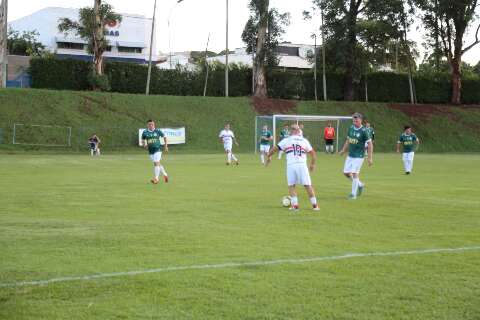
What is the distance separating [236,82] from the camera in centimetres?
6425

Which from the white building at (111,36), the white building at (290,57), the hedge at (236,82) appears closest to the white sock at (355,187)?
the hedge at (236,82)

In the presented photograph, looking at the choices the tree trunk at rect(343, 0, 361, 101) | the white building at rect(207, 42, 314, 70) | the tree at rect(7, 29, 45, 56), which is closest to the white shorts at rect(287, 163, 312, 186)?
the tree trunk at rect(343, 0, 361, 101)

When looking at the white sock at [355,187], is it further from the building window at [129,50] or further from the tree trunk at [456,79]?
the building window at [129,50]

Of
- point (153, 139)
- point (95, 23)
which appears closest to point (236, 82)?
point (95, 23)

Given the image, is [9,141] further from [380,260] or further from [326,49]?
[380,260]

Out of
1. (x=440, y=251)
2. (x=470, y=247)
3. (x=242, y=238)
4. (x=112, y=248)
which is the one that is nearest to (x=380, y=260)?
(x=440, y=251)

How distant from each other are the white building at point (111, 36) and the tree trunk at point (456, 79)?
142 ft

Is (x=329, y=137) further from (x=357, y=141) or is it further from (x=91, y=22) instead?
(x=357, y=141)

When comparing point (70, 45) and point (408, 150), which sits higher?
point (70, 45)

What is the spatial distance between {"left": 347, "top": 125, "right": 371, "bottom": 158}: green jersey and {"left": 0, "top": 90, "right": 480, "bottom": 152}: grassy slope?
32.4 meters

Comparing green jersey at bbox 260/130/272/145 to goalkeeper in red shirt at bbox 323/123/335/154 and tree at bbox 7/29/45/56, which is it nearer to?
goalkeeper in red shirt at bbox 323/123/335/154

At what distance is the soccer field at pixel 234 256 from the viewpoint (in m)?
6.84

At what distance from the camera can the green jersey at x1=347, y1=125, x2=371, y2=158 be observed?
18.2 metres

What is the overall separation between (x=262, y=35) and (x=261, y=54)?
64.5 inches
